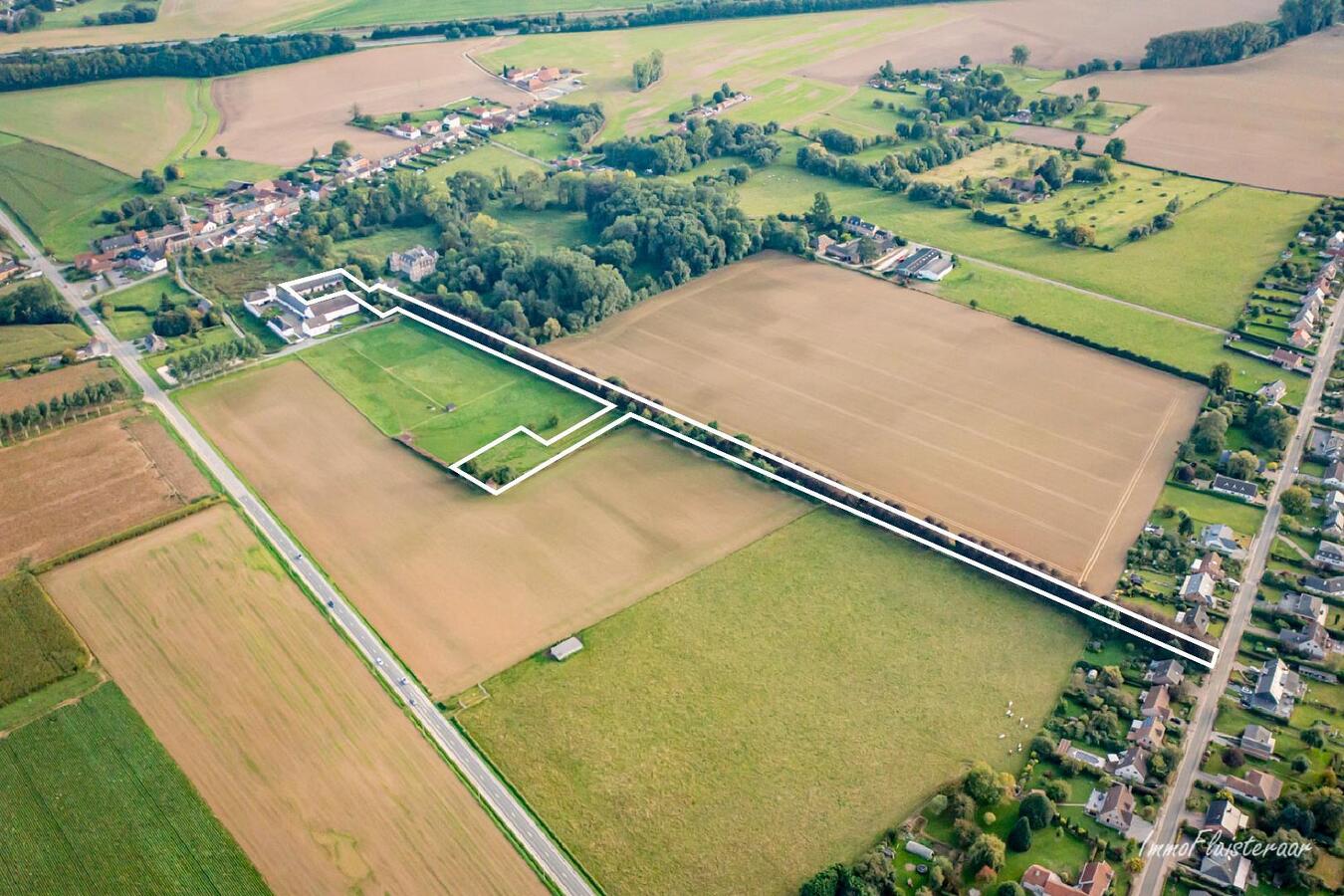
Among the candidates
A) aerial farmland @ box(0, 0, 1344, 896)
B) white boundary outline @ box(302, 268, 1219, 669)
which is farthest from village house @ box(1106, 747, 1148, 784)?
white boundary outline @ box(302, 268, 1219, 669)

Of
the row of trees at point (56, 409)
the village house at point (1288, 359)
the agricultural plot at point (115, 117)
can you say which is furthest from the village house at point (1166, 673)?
the agricultural plot at point (115, 117)

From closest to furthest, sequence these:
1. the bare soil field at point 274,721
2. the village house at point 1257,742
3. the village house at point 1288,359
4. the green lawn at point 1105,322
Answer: the bare soil field at point 274,721 < the village house at point 1257,742 < the village house at point 1288,359 < the green lawn at point 1105,322

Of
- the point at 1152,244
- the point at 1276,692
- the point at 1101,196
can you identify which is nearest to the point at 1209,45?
the point at 1101,196

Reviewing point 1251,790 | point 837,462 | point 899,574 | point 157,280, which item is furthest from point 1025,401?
point 157,280

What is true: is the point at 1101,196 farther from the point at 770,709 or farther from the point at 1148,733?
the point at 770,709

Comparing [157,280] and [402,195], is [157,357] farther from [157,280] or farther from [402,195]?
[402,195]

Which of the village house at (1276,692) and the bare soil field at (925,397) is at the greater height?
the bare soil field at (925,397)

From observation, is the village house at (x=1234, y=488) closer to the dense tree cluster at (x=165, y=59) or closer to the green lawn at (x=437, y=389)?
the green lawn at (x=437, y=389)
